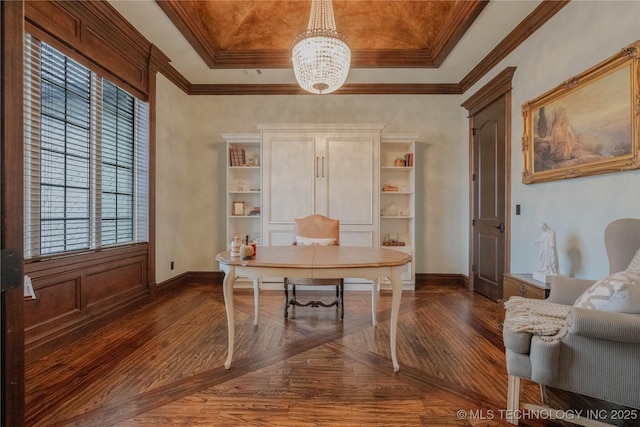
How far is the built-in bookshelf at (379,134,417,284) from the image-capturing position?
4.53 metres

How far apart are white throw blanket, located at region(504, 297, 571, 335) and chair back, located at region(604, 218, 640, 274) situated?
39 centimetres

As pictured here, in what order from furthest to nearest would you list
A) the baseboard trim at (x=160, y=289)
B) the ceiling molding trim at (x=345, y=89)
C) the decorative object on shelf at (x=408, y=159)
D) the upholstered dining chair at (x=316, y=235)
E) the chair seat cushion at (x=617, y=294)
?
the ceiling molding trim at (x=345, y=89) → the decorative object on shelf at (x=408, y=159) → the upholstered dining chair at (x=316, y=235) → the baseboard trim at (x=160, y=289) → the chair seat cushion at (x=617, y=294)

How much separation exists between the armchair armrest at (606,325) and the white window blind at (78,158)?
3.33m

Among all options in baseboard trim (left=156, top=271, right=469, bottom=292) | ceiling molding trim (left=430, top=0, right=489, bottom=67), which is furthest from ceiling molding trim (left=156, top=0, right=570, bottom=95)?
baseboard trim (left=156, top=271, right=469, bottom=292)

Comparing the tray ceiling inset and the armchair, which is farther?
the tray ceiling inset

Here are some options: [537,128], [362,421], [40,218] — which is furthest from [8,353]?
[537,128]

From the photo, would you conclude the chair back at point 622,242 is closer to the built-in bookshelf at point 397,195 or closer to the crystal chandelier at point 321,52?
the crystal chandelier at point 321,52

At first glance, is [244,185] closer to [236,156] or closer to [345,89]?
[236,156]

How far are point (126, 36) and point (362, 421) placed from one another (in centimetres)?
403

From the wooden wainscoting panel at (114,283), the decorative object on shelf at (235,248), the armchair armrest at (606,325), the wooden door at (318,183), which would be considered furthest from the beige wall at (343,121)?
the armchair armrest at (606,325)

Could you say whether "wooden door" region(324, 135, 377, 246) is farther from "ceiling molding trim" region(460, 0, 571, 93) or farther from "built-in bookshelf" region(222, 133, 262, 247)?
"ceiling molding trim" region(460, 0, 571, 93)

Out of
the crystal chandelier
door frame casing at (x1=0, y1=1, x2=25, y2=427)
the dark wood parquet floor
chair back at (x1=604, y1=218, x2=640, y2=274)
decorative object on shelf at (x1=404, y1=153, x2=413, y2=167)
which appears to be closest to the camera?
door frame casing at (x1=0, y1=1, x2=25, y2=427)

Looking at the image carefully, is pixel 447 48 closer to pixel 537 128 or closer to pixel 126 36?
pixel 537 128

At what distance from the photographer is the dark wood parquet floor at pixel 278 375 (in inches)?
66.4
